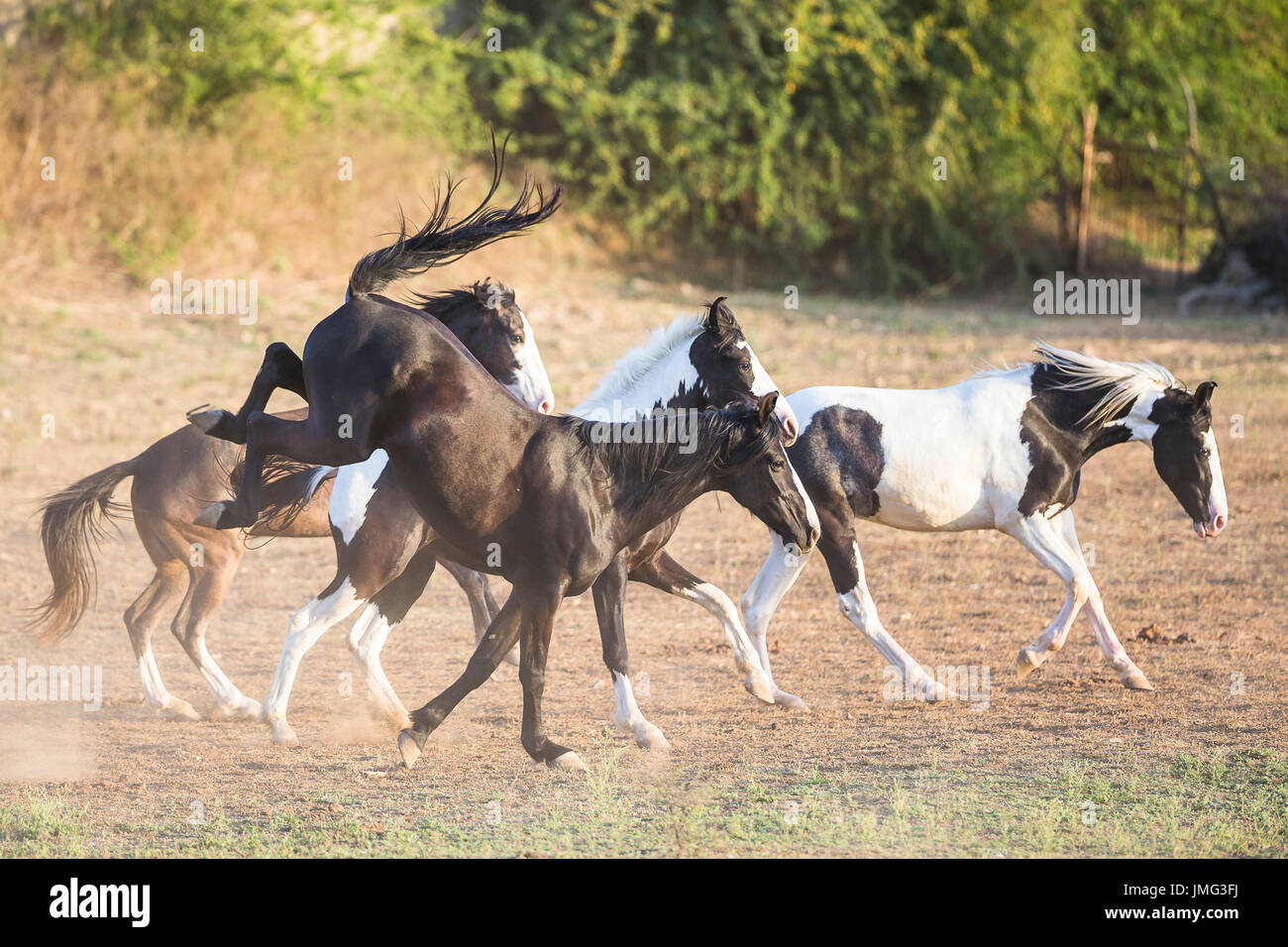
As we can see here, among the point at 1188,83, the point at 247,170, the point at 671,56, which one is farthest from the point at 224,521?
the point at 1188,83

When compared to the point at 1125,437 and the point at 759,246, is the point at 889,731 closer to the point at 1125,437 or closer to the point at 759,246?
the point at 1125,437

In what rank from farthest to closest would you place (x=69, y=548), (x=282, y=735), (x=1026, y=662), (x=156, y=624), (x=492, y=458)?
(x=69, y=548) < (x=156, y=624) < (x=1026, y=662) < (x=282, y=735) < (x=492, y=458)

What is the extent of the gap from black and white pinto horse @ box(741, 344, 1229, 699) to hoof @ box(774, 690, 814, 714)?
0.63 ft

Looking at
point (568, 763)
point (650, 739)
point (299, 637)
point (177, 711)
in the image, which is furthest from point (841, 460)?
point (177, 711)

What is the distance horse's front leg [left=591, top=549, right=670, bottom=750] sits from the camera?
6.15 metres

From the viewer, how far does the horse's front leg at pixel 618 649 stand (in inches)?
242

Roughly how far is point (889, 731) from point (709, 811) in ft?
4.39

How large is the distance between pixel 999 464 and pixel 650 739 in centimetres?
222

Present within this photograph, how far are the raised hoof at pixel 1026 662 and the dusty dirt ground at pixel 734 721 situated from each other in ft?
0.35

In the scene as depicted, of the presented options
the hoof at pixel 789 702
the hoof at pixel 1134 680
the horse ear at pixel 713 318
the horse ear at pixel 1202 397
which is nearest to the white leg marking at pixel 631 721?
the hoof at pixel 789 702

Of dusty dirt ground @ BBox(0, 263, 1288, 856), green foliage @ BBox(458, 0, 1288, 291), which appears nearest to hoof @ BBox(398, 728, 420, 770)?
dusty dirt ground @ BBox(0, 263, 1288, 856)

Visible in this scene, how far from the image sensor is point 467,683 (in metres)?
5.72

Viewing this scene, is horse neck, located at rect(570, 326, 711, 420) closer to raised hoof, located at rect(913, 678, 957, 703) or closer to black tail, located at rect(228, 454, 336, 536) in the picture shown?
black tail, located at rect(228, 454, 336, 536)

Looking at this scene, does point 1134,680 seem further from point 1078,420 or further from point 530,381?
point 530,381
